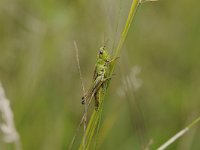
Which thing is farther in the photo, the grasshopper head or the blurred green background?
the blurred green background

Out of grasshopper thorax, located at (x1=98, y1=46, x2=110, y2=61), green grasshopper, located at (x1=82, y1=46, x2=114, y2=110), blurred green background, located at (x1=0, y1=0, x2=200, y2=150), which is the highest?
grasshopper thorax, located at (x1=98, y1=46, x2=110, y2=61)

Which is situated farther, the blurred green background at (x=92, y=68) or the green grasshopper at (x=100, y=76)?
the blurred green background at (x=92, y=68)

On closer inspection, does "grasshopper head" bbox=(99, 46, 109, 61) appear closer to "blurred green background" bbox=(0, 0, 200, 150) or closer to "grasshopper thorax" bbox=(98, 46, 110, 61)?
"grasshopper thorax" bbox=(98, 46, 110, 61)

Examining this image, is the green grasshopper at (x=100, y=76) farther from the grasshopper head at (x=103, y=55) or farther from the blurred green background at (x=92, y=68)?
the blurred green background at (x=92, y=68)

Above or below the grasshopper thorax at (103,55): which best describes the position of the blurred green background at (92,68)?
below

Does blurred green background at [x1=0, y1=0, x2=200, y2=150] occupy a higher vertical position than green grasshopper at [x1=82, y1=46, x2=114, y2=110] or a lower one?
lower

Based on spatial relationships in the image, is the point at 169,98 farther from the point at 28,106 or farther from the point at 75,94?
the point at 28,106

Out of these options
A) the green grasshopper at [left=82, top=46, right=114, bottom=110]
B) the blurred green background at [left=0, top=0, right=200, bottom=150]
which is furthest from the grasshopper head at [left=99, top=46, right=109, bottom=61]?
the blurred green background at [left=0, top=0, right=200, bottom=150]

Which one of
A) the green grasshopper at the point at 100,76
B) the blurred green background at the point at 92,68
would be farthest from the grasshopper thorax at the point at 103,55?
the blurred green background at the point at 92,68

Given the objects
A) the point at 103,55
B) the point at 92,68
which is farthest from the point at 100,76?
the point at 92,68
